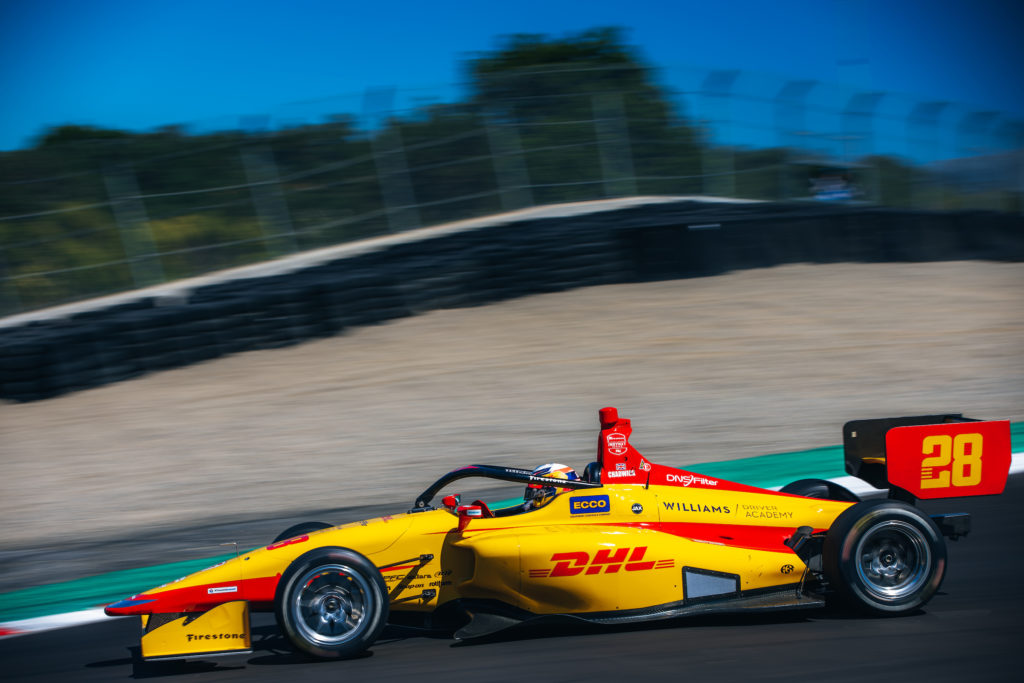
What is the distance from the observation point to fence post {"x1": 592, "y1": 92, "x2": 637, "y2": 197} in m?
16.2

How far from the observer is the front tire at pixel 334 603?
468 centimetres

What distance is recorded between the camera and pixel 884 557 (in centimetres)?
495

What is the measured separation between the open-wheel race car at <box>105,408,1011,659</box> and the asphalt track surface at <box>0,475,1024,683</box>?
130 millimetres

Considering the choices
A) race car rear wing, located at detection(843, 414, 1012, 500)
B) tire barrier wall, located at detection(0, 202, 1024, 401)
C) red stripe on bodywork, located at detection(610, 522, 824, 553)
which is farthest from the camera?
tire barrier wall, located at detection(0, 202, 1024, 401)

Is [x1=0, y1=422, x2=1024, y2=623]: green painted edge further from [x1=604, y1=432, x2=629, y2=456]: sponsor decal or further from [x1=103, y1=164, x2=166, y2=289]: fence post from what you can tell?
[x1=103, y1=164, x2=166, y2=289]: fence post

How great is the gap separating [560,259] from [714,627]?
9.68 m

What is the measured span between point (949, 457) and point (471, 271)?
367 inches

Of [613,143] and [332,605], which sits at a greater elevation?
[613,143]

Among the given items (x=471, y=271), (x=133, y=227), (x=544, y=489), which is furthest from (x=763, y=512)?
(x=133, y=227)

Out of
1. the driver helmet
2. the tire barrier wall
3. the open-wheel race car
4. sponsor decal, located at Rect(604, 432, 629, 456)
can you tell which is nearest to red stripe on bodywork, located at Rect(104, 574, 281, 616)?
the open-wheel race car

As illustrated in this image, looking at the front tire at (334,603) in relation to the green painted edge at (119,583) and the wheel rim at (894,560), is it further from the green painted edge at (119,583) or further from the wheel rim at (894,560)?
the wheel rim at (894,560)

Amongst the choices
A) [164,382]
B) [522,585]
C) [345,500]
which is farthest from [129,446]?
[522,585]

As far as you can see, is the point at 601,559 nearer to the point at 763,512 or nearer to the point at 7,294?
the point at 763,512

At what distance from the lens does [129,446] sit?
10.6 meters
